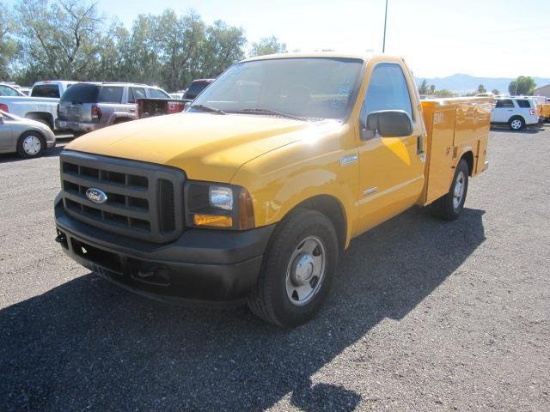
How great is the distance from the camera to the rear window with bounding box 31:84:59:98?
50.0 ft

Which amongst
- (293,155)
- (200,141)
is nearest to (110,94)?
(200,141)

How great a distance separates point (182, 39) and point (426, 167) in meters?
66.1

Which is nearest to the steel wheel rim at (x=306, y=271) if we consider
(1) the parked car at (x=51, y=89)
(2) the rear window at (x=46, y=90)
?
(1) the parked car at (x=51, y=89)

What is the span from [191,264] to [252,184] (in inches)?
23.0

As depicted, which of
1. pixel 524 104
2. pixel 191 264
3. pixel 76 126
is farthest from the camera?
pixel 524 104

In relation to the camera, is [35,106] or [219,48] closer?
[35,106]

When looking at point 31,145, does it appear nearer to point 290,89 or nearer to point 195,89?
point 195,89

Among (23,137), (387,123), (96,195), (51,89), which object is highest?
(51,89)

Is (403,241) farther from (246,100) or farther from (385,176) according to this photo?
(246,100)

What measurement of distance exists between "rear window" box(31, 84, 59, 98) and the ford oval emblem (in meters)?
14.1

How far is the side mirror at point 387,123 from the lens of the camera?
11.3ft

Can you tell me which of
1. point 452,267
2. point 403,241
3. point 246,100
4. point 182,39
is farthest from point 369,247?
→ point 182,39

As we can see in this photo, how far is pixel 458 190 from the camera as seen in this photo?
241 inches

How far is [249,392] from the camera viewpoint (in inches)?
104
